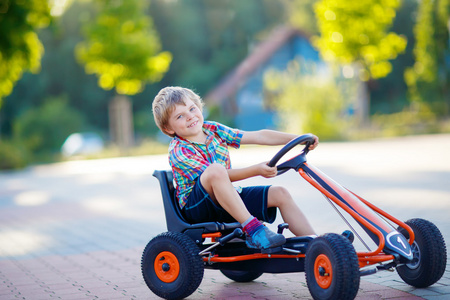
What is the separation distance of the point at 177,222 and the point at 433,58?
31896 millimetres

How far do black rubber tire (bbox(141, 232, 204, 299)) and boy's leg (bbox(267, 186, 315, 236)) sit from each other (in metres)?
0.54

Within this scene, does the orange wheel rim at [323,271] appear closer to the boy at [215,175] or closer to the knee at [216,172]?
the boy at [215,175]

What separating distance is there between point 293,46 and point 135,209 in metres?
29.6

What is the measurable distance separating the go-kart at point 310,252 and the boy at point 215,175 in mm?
87

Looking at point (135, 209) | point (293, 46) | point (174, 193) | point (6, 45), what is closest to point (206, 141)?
point (174, 193)

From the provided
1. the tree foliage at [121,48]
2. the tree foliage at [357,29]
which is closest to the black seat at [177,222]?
the tree foliage at [121,48]

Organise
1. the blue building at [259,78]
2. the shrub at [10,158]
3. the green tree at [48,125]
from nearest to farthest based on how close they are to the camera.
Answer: the shrub at [10,158] → the green tree at [48,125] → the blue building at [259,78]

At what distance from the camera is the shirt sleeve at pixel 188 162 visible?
3.95 m

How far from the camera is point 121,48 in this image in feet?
76.3

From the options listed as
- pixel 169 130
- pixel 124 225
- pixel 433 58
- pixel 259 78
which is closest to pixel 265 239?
pixel 169 130

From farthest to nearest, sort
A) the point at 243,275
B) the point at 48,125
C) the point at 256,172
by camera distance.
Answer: the point at 48,125 < the point at 243,275 < the point at 256,172

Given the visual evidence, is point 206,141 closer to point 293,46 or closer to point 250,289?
point 250,289

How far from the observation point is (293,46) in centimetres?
3691

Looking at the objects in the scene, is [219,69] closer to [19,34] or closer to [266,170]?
[19,34]
